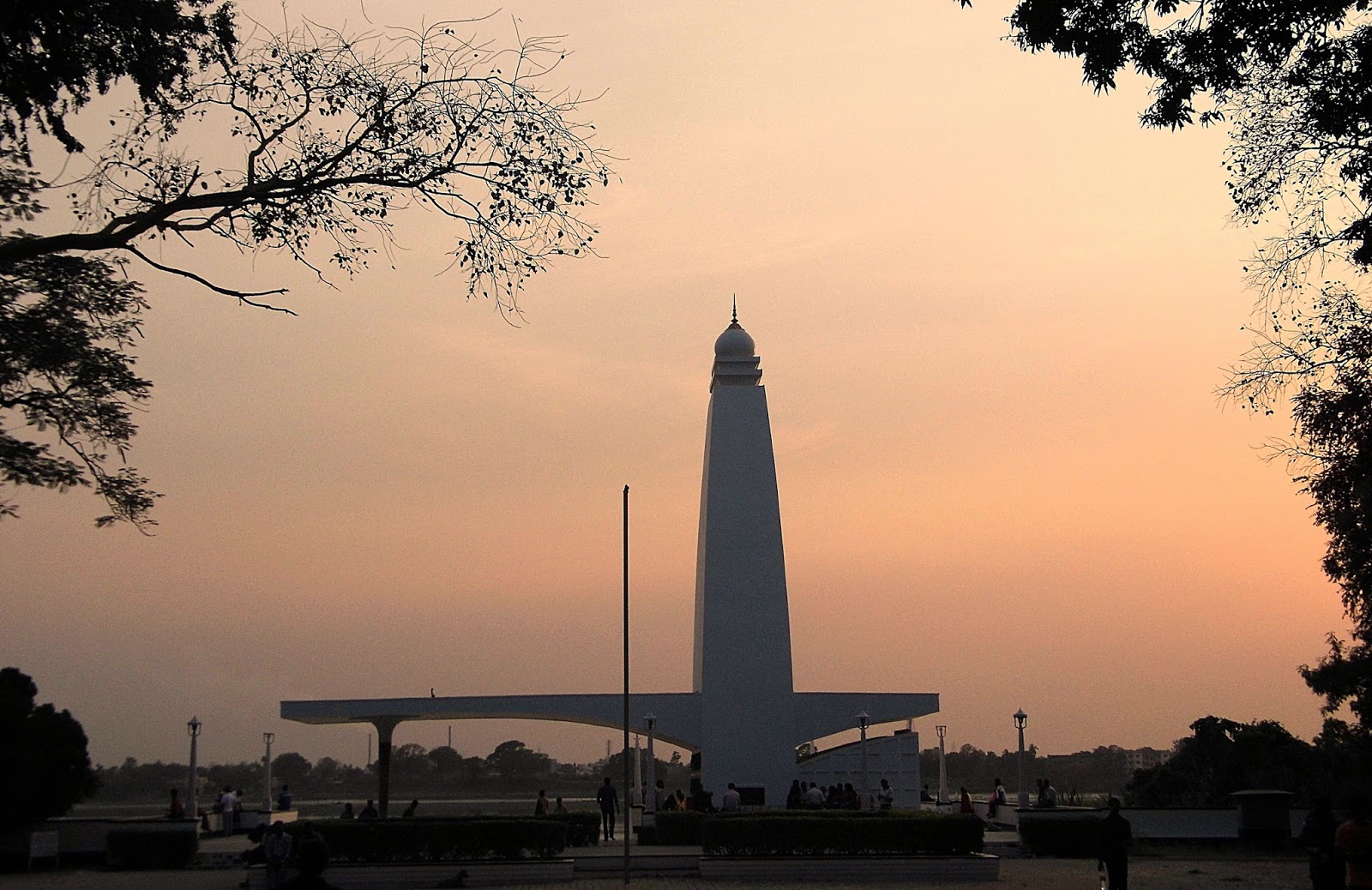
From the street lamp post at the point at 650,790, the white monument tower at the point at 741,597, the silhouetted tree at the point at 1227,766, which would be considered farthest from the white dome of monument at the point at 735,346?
the silhouetted tree at the point at 1227,766

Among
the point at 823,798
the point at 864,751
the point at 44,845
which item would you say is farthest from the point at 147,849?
the point at 864,751

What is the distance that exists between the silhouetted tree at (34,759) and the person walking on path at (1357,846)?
19.8m

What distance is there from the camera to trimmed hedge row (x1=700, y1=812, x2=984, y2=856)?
752 inches

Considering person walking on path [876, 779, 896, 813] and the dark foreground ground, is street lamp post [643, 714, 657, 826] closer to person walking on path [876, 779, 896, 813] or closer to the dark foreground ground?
person walking on path [876, 779, 896, 813]

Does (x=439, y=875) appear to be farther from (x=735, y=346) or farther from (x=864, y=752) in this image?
(x=735, y=346)

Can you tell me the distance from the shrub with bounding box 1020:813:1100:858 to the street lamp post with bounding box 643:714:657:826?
257 inches

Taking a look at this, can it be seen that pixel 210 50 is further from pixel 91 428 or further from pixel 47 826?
pixel 47 826

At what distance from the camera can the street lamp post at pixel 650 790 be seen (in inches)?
1024

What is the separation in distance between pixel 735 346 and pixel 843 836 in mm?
16577

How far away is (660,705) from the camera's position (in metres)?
31.0

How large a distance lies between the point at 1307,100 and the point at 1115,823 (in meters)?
7.08

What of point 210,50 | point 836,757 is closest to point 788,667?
point 836,757

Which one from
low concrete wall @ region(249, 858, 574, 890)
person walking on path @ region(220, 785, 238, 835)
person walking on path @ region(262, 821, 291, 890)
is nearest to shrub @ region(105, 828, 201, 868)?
low concrete wall @ region(249, 858, 574, 890)

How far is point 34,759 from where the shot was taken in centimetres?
2267
